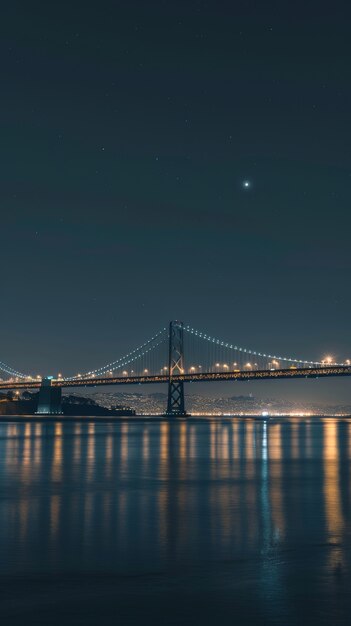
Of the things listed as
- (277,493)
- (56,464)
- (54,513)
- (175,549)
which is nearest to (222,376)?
(56,464)

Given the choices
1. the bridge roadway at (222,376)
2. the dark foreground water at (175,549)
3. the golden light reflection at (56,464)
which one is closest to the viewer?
the dark foreground water at (175,549)

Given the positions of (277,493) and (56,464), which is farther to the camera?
(56,464)

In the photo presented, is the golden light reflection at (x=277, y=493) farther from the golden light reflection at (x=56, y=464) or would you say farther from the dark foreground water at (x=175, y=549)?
the golden light reflection at (x=56, y=464)

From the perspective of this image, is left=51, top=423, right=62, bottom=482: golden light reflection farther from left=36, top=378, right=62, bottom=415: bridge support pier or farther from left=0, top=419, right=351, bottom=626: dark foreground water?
left=36, top=378, right=62, bottom=415: bridge support pier

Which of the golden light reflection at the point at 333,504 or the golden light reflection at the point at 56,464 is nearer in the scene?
the golden light reflection at the point at 333,504

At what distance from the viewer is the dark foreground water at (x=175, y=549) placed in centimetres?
895

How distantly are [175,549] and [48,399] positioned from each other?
138481 millimetres

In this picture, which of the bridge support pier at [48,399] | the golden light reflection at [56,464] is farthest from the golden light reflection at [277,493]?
the bridge support pier at [48,399]

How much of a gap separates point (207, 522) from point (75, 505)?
3502 mm

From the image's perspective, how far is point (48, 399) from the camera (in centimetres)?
14912

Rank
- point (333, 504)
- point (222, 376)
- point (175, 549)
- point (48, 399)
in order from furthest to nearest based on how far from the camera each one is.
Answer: point (48, 399) → point (222, 376) → point (333, 504) → point (175, 549)

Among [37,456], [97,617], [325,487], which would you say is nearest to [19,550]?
[97,617]

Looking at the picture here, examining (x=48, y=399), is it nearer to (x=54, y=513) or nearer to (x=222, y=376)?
(x=222, y=376)

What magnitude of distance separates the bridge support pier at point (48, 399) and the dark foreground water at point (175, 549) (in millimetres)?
119335
